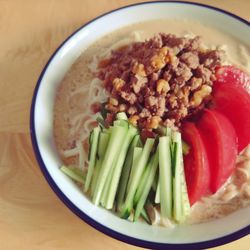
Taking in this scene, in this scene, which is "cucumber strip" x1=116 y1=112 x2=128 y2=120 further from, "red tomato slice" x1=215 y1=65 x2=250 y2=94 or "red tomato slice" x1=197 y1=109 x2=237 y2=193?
"red tomato slice" x1=215 y1=65 x2=250 y2=94

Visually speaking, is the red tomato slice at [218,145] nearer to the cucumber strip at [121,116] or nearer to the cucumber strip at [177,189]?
the cucumber strip at [177,189]

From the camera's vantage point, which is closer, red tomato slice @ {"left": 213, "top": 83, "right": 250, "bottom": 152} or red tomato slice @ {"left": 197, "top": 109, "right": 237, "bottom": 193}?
red tomato slice @ {"left": 197, "top": 109, "right": 237, "bottom": 193}

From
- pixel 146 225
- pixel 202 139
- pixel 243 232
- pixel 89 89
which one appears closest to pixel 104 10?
pixel 89 89

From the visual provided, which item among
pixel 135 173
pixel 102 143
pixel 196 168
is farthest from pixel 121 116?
pixel 196 168

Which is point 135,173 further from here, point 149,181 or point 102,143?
point 102,143

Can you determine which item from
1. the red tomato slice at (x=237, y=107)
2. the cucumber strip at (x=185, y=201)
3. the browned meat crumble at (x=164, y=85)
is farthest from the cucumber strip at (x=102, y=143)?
the red tomato slice at (x=237, y=107)

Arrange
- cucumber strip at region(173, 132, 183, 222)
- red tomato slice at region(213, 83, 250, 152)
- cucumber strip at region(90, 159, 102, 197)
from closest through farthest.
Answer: cucumber strip at region(173, 132, 183, 222), cucumber strip at region(90, 159, 102, 197), red tomato slice at region(213, 83, 250, 152)

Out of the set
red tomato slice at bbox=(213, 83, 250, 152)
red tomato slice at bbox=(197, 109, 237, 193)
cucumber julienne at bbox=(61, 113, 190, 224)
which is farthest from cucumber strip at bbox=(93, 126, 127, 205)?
red tomato slice at bbox=(213, 83, 250, 152)
